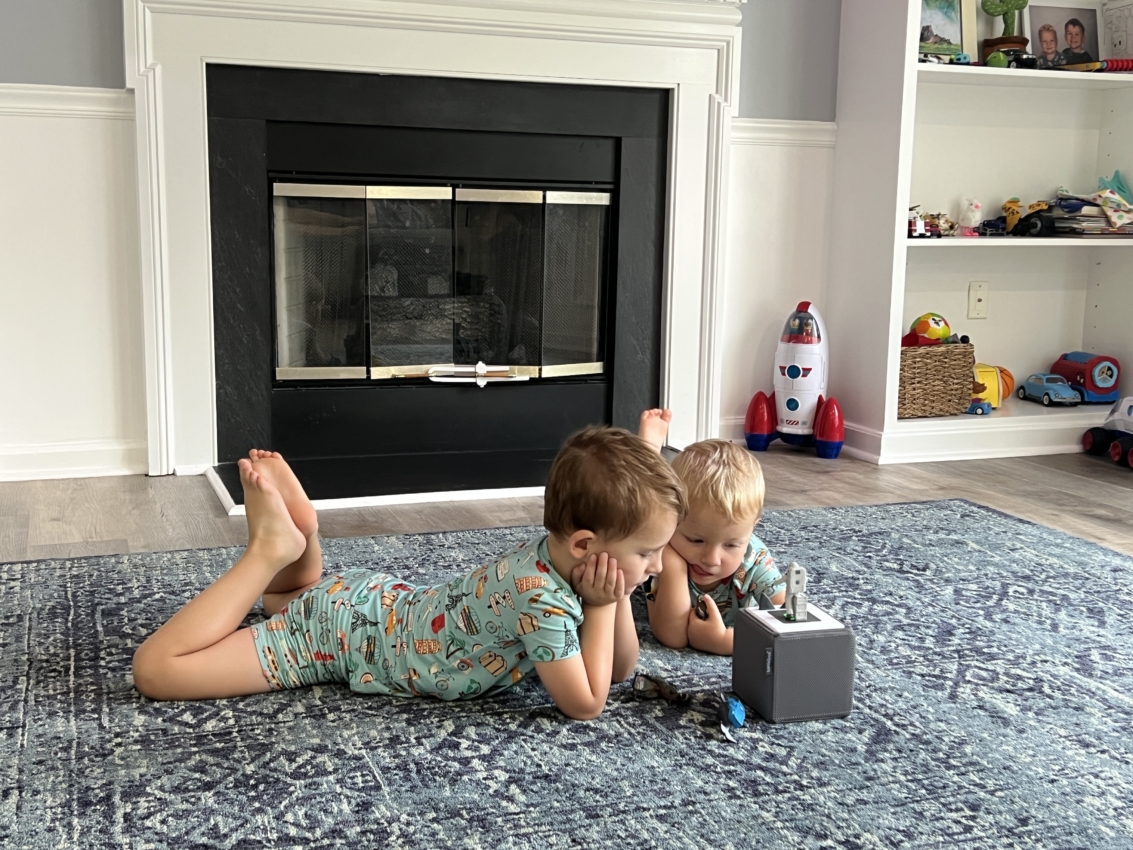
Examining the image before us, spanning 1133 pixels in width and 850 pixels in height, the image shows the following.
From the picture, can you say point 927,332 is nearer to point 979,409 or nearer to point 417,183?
point 979,409

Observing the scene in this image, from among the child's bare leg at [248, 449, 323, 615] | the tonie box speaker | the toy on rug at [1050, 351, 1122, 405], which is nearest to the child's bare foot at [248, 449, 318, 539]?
the child's bare leg at [248, 449, 323, 615]


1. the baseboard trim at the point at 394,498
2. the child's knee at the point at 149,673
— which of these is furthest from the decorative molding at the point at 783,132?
the child's knee at the point at 149,673

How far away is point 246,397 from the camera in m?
3.11

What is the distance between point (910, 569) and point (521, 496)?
1001 mm

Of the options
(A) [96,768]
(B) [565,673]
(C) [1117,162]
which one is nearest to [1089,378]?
(C) [1117,162]

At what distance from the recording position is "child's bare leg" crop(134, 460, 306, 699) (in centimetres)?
154

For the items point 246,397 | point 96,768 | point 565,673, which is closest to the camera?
point 96,768

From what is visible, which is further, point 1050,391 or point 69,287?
point 1050,391

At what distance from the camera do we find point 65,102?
2.87 m

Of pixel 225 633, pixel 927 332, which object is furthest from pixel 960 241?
pixel 225 633

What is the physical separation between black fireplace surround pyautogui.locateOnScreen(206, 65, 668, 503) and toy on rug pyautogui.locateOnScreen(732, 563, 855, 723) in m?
1.43

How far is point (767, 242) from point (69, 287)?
203 centimetres

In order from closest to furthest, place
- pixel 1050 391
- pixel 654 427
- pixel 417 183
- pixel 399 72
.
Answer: pixel 654 427, pixel 399 72, pixel 417 183, pixel 1050 391

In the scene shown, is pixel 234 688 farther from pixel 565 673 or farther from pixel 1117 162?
pixel 1117 162
